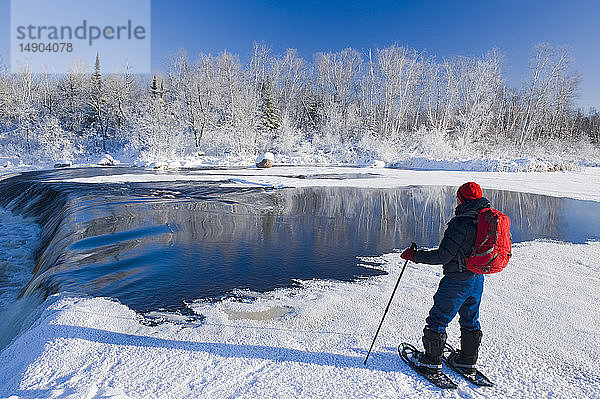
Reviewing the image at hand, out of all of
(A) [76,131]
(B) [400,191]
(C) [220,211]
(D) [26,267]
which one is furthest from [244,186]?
(A) [76,131]

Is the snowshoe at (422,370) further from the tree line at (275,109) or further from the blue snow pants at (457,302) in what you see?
the tree line at (275,109)

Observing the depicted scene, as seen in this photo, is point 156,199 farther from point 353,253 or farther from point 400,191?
point 400,191

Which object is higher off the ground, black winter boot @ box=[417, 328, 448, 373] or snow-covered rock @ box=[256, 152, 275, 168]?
snow-covered rock @ box=[256, 152, 275, 168]

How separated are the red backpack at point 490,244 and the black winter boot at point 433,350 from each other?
0.67 meters

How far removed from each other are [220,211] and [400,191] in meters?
8.62

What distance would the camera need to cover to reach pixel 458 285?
280cm

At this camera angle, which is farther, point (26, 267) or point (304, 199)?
point (304, 199)

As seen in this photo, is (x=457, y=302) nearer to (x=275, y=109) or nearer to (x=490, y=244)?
(x=490, y=244)

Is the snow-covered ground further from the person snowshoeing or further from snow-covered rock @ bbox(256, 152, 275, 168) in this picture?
snow-covered rock @ bbox(256, 152, 275, 168)

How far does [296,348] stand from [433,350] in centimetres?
Result: 121

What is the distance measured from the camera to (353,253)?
6.82 meters

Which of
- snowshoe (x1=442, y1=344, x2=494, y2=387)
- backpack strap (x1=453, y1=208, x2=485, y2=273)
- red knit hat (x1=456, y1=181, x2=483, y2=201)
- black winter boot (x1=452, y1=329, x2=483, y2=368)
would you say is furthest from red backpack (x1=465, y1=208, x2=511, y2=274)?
snowshoe (x1=442, y1=344, x2=494, y2=387)

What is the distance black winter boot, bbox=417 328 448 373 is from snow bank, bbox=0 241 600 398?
0.58 ft

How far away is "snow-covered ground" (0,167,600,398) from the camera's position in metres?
2.72
